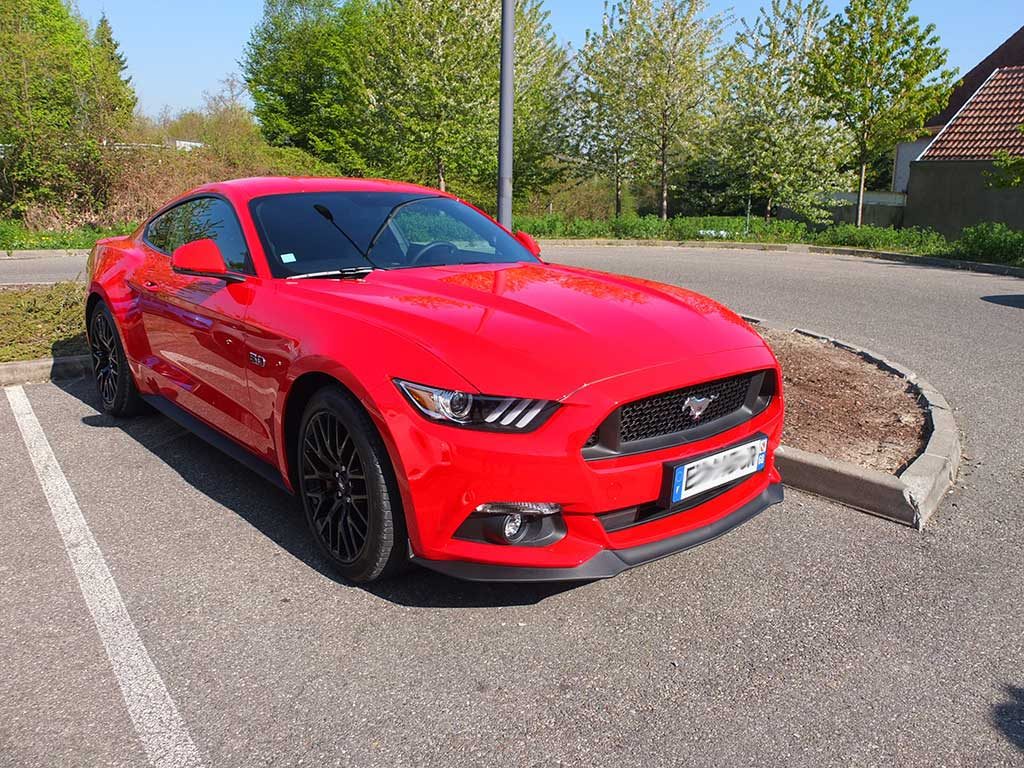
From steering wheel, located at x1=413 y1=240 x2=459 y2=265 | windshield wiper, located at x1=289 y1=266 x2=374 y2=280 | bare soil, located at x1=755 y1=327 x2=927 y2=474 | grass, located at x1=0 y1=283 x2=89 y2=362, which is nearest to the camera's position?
windshield wiper, located at x1=289 y1=266 x2=374 y2=280

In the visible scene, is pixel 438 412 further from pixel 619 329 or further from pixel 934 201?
pixel 934 201

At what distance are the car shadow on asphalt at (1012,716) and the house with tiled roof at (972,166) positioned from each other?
26.7 meters

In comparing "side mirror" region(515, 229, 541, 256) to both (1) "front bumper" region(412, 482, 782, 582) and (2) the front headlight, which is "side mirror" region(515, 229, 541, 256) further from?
(1) "front bumper" region(412, 482, 782, 582)

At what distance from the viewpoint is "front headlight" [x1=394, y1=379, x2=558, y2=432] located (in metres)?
2.67

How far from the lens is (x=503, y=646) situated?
2846 mm

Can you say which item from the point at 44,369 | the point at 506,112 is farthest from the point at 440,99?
the point at 44,369

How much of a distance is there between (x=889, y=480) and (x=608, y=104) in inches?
1217

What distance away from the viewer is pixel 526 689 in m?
2.61

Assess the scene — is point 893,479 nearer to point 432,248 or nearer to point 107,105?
point 432,248

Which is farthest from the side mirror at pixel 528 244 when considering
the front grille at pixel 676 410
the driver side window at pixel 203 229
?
the front grille at pixel 676 410

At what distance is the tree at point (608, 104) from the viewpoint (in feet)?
105

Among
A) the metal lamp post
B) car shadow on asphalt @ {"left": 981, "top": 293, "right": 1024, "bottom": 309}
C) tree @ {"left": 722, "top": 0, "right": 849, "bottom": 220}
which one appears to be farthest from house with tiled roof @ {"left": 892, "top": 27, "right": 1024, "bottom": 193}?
the metal lamp post

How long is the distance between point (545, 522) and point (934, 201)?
96.0ft

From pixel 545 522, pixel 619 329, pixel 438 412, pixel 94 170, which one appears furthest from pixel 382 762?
pixel 94 170
